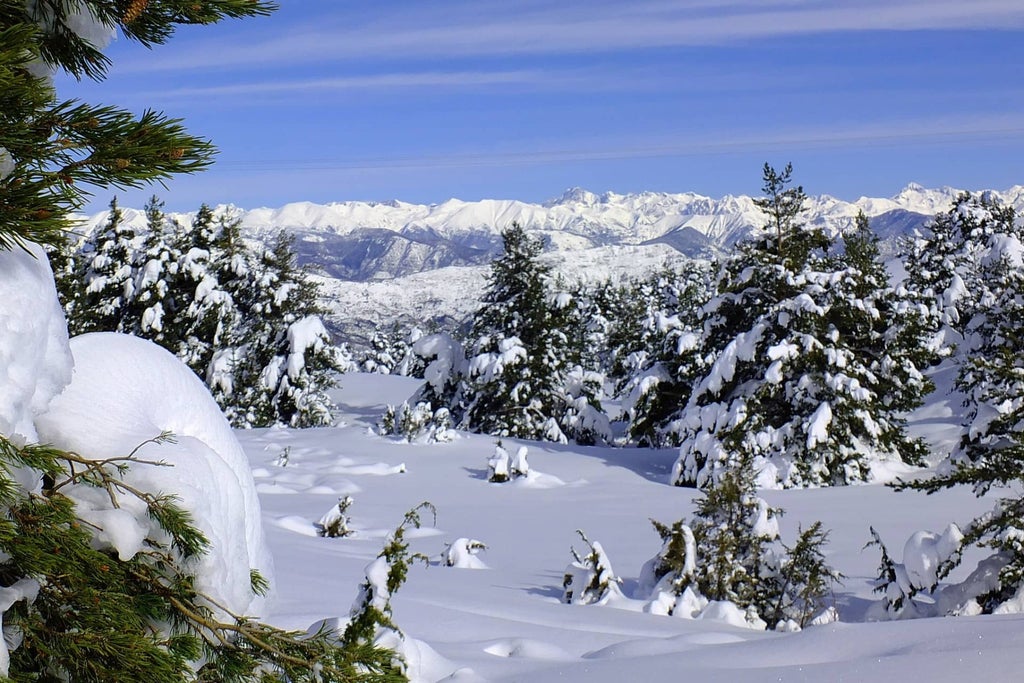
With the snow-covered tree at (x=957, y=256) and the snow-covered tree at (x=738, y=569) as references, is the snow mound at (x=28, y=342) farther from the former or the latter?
the snow-covered tree at (x=957, y=256)

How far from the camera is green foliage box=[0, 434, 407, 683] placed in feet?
5.98

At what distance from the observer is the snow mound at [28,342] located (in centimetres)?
175

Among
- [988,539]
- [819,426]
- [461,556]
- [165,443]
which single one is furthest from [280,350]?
[165,443]

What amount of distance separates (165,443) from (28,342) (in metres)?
0.56

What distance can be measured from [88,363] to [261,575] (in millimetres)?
846

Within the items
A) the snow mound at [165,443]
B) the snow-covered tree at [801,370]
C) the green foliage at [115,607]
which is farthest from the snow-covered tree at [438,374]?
the green foliage at [115,607]

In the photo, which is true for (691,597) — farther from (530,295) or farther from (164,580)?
(530,295)

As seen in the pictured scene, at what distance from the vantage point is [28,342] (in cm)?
180

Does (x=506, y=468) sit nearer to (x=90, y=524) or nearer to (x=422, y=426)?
(x=422, y=426)

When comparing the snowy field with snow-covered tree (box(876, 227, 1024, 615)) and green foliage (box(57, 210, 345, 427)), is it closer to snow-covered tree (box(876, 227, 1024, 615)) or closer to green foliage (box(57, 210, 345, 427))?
snow-covered tree (box(876, 227, 1024, 615))

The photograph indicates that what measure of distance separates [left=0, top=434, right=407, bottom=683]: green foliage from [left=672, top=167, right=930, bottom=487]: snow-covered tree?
456 inches

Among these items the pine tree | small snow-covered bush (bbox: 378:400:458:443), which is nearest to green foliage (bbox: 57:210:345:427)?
small snow-covered bush (bbox: 378:400:458:443)

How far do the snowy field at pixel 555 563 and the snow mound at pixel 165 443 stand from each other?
1.18m

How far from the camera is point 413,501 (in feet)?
36.6
